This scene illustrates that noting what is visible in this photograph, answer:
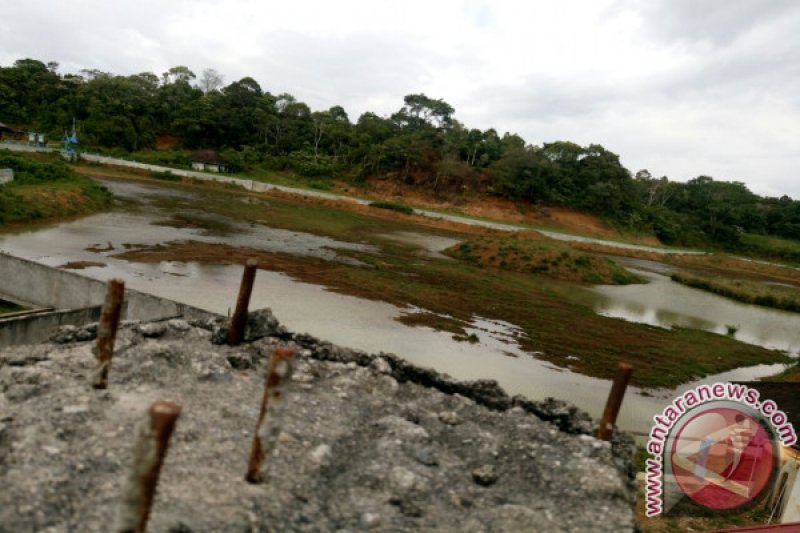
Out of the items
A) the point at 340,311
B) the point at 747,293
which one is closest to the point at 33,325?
the point at 340,311

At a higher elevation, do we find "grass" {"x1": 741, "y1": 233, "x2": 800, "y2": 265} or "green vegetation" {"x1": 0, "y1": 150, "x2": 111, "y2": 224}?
"grass" {"x1": 741, "y1": 233, "x2": 800, "y2": 265}

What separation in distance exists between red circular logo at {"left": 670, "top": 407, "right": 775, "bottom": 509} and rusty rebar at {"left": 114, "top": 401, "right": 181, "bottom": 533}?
5742mm

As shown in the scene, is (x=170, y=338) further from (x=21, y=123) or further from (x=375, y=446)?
(x=21, y=123)

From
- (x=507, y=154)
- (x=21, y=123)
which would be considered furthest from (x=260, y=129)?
(x=507, y=154)

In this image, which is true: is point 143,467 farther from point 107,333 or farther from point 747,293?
point 747,293

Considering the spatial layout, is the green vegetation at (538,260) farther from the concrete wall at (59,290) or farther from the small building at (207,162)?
the small building at (207,162)

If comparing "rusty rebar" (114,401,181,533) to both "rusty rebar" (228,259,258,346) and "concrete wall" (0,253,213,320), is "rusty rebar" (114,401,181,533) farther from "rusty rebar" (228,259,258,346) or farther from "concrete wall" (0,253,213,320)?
"concrete wall" (0,253,213,320)

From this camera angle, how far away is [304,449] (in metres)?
5.05

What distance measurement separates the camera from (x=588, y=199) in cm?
6072

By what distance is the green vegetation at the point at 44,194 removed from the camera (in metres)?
23.9

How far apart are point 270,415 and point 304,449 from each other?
36.0 inches

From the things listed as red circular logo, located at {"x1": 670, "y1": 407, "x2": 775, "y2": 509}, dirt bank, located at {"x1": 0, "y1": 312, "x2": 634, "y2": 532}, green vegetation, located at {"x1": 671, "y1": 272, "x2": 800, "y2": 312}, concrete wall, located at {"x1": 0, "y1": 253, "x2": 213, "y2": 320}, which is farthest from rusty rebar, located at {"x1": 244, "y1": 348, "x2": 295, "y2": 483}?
green vegetation, located at {"x1": 671, "y1": 272, "x2": 800, "y2": 312}

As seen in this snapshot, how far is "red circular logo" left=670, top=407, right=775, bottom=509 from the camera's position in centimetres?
667

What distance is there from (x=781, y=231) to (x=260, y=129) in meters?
67.8
